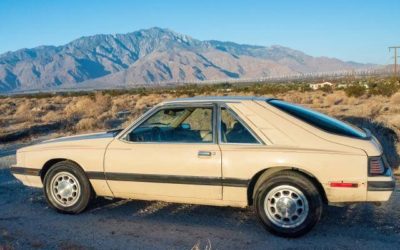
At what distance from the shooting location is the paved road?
5398 mm

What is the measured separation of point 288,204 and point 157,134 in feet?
6.70

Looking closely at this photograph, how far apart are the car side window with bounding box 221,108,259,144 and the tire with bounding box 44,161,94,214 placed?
1992mm

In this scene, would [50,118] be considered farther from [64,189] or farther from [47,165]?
[64,189]

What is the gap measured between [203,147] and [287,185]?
3.54ft

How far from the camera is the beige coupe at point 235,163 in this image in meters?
5.36

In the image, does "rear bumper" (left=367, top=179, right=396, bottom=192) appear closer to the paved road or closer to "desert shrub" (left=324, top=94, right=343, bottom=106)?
the paved road

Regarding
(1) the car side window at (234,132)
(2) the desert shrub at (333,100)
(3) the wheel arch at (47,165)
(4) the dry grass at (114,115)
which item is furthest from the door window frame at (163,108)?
(2) the desert shrub at (333,100)

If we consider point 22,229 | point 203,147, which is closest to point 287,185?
point 203,147

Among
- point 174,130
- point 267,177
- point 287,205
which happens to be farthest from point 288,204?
point 174,130

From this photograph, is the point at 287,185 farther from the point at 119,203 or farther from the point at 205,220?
the point at 119,203

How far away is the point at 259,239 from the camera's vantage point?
5527 mm

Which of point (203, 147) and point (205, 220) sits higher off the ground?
point (203, 147)

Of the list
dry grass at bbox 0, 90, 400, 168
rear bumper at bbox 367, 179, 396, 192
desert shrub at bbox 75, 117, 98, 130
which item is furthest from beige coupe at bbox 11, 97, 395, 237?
desert shrub at bbox 75, 117, 98, 130

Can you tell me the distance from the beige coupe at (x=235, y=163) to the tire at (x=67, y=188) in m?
0.01
